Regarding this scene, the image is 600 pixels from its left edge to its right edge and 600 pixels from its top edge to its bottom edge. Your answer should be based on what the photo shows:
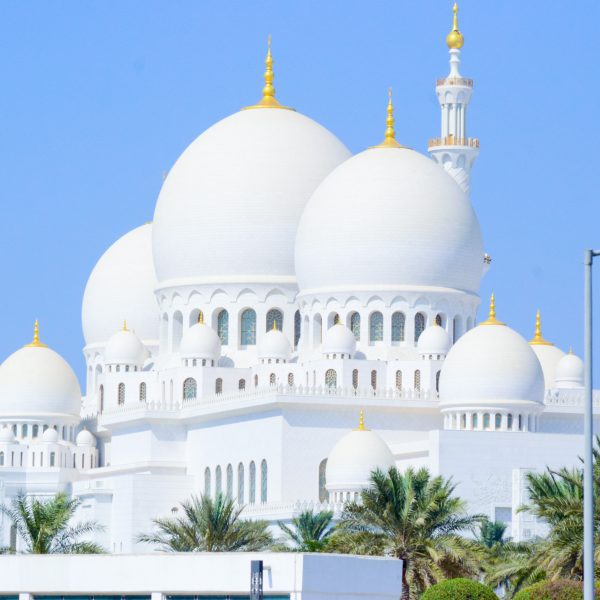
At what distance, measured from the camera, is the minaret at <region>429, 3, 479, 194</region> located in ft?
284

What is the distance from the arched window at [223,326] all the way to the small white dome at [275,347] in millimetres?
3563

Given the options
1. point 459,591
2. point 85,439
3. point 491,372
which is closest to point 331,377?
point 491,372

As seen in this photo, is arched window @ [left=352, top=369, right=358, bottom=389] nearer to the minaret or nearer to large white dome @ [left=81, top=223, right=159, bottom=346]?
the minaret

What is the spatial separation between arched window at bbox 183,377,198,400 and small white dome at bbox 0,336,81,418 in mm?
9672

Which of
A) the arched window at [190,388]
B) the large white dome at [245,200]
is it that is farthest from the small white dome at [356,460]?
the large white dome at [245,200]

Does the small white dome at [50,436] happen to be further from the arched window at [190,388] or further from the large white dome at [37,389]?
the arched window at [190,388]

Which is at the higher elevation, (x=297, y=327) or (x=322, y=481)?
(x=297, y=327)

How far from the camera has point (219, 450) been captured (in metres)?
81.4

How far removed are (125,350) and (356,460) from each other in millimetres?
19756

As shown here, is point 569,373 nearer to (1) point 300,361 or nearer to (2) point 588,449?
(1) point 300,361

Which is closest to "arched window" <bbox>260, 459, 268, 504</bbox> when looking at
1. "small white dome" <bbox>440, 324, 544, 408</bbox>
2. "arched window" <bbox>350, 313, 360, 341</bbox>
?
"arched window" <bbox>350, 313, 360, 341</bbox>

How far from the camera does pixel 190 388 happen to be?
83625 millimetres

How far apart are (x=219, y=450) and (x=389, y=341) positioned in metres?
6.82

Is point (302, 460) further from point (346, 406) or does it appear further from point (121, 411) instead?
point (121, 411)
